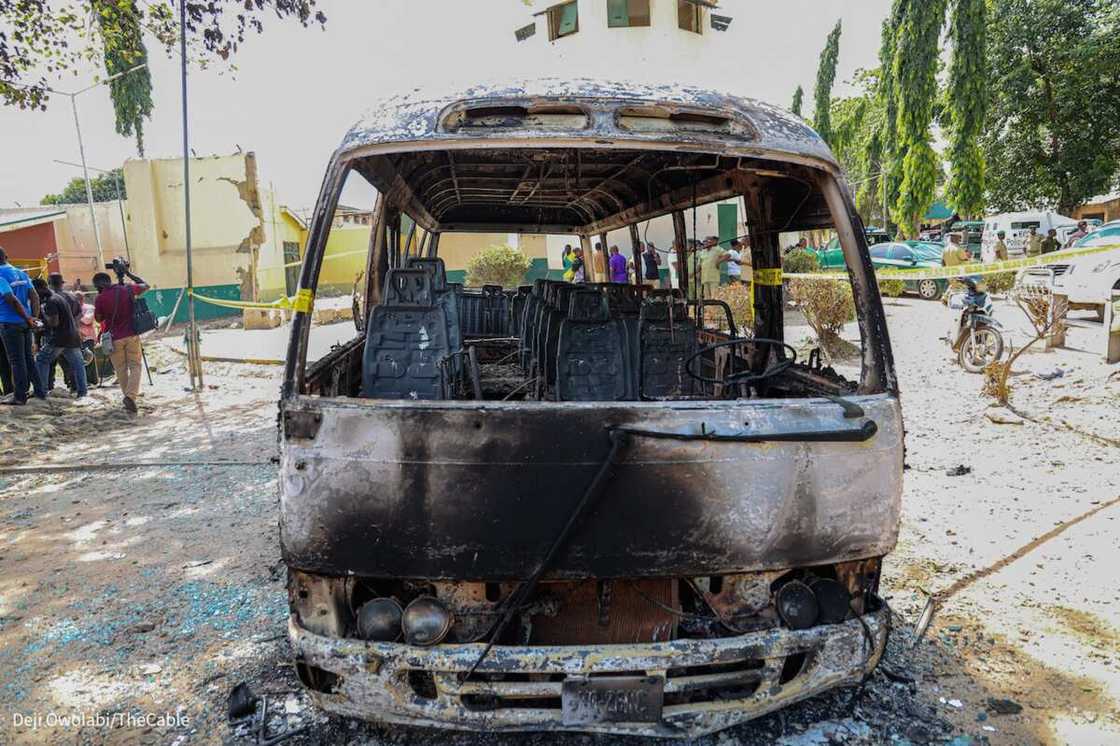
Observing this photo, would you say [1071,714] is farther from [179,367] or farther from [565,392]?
[179,367]

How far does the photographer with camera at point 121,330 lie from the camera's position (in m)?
8.82

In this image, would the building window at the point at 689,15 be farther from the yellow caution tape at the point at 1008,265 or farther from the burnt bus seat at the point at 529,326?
the burnt bus seat at the point at 529,326

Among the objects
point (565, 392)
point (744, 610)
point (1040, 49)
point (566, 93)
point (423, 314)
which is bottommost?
point (744, 610)

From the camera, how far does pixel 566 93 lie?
253 centimetres

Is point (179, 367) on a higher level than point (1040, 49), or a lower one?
lower

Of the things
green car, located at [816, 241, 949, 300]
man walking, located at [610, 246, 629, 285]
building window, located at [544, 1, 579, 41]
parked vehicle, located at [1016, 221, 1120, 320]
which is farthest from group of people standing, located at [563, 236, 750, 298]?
building window, located at [544, 1, 579, 41]

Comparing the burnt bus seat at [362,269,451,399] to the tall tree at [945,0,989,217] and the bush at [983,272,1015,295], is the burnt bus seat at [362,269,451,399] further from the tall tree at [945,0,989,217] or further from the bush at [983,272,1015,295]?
the tall tree at [945,0,989,217]

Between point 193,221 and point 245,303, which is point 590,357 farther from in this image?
point 193,221

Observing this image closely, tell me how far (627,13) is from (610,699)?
24.9 meters

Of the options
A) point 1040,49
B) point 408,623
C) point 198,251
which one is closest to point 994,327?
point 408,623

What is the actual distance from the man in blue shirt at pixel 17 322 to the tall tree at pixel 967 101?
83.0 ft

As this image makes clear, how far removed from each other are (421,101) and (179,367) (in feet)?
38.2

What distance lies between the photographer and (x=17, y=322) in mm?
8656

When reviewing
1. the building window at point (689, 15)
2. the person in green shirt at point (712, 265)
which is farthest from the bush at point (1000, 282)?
the building window at point (689, 15)
